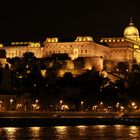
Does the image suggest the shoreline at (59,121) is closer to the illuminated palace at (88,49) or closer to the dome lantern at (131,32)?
the illuminated palace at (88,49)

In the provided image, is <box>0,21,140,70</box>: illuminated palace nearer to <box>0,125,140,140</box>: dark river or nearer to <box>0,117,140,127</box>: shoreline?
<box>0,117,140,127</box>: shoreline

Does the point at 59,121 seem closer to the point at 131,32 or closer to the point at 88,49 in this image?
the point at 88,49

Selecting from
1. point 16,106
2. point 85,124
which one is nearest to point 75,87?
point 16,106

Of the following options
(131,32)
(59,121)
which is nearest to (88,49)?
(131,32)

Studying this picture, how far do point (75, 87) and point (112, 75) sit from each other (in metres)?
21.4

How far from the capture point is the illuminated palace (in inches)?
6166

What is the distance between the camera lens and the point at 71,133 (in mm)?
67000

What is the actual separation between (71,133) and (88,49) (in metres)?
90.4

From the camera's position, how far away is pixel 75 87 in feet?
431

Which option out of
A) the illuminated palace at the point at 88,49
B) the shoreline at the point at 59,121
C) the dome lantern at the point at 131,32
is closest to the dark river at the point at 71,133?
the shoreline at the point at 59,121

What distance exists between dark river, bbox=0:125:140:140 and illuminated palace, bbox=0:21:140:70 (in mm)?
75075

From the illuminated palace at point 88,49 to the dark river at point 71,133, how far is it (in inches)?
2956

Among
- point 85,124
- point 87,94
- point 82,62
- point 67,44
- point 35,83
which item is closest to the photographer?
point 85,124

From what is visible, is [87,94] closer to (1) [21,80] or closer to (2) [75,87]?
(2) [75,87]
